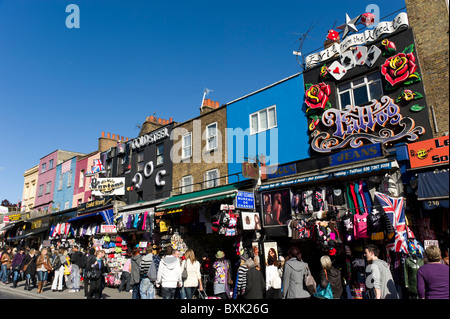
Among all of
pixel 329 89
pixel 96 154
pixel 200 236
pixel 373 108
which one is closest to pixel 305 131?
pixel 329 89

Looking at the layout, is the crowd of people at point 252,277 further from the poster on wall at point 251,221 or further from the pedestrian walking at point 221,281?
the poster on wall at point 251,221

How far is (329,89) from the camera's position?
14.2m

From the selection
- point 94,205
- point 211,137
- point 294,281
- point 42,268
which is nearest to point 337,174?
point 294,281

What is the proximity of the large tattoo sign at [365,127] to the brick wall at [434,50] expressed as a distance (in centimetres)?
93

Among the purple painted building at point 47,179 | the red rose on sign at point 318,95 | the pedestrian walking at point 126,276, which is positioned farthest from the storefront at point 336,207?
the purple painted building at point 47,179

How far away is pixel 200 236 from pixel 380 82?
1135 cm

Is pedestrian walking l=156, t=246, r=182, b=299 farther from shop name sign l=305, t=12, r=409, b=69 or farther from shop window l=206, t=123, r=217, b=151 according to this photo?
shop name sign l=305, t=12, r=409, b=69

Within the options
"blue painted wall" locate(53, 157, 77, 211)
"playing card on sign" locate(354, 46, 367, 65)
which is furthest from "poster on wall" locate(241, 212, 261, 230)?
"blue painted wall" locate(53, 157, 77, 211)

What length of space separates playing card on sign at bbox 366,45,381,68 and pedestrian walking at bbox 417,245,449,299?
9556 millimetres

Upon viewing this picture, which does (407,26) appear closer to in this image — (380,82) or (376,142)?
(380,82)

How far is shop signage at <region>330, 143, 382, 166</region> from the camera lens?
11.5 meters

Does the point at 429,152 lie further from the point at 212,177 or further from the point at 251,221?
the point at 212,177

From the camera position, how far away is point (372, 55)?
1306cm

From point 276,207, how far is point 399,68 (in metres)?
7.13
